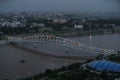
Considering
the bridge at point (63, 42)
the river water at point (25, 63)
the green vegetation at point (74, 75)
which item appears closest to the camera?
the green vegetation at point (74, 75)

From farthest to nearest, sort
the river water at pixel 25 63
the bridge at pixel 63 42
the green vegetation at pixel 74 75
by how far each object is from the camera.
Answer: the bridge at pixel 63 42 → the river water at pixel 25 63 → the green vegetation at pixel 74 75

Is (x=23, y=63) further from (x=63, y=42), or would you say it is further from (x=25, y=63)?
(x=63, y=42)

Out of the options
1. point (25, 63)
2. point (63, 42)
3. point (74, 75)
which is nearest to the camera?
point (74, 75)

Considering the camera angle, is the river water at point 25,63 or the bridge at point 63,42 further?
the bridge at point 63,42

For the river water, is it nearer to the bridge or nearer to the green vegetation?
the green vegetation

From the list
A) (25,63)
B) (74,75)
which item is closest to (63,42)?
(25,63)

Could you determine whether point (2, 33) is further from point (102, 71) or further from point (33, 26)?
point (102, 71)

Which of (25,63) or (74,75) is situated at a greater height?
(74,75)

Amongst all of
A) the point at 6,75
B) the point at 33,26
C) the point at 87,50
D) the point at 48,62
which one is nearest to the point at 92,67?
the point at 6,75

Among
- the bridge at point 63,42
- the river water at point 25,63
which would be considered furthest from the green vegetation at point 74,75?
the bridge at point 63,42

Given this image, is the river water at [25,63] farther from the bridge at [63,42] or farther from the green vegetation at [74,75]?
the bridge at [63,42]

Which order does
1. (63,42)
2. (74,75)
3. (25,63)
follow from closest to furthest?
(74,75)
(25,63)
(63,42)
